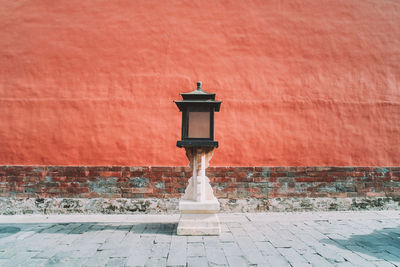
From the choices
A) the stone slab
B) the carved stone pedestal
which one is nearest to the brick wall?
the carved stone pedestal

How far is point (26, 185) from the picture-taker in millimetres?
4188

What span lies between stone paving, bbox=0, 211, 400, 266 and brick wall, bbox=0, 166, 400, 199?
15.8 inches

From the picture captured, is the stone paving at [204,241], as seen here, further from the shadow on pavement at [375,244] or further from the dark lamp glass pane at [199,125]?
the dark lamp glass pane at [199,125]

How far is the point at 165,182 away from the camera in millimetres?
4227

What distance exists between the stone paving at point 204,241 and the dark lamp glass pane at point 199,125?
138 cm

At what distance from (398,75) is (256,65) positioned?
2948 millimetres

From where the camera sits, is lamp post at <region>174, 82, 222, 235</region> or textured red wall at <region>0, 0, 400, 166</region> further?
textured red wall at <region>0, 0, 400, 166</region>

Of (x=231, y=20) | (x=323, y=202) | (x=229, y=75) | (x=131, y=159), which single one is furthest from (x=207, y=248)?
(x=231, y=20)

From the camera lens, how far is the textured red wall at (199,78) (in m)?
4.32

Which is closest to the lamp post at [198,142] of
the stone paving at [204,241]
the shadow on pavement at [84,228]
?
the stone paving at [204,241]

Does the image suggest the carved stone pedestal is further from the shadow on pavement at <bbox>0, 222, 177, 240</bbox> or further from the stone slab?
the shadow on pavement at <bbox>0, 222, 177, 240</bbox>

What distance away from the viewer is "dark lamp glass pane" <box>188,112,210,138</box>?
3.20m

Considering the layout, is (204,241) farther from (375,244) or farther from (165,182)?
(375,244)

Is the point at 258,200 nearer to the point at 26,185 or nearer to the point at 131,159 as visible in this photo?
the point at 131,159
